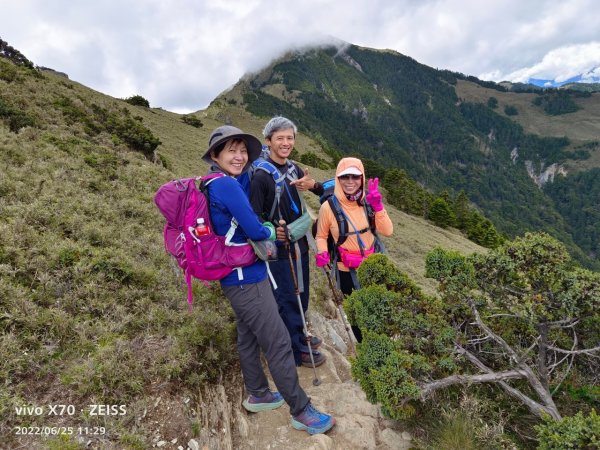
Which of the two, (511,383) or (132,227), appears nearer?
(511,383)

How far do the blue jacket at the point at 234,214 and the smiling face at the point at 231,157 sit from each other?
0.94 ft

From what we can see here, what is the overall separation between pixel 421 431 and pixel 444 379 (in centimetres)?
71

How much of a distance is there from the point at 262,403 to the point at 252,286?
1.49 m

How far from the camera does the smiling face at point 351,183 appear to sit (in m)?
4.36

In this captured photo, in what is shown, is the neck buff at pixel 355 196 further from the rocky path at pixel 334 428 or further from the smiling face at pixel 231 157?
the rocky path at pixel 334 428

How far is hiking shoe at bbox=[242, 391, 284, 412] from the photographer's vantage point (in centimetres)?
372

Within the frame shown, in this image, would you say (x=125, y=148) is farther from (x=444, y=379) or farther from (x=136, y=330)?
(x=444, y=379)

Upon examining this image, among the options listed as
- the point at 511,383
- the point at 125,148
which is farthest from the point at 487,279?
the point at 125,148

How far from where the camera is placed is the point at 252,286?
10.9 feet

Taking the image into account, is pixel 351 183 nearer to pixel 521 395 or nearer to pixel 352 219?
pixel 352 219

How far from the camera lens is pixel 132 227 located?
23.3 feet

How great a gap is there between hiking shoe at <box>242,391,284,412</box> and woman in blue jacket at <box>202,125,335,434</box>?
1.20ft

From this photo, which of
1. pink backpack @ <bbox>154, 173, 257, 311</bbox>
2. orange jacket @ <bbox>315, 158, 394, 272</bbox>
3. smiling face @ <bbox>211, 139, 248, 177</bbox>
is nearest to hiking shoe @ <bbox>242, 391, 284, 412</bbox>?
pink backpack @ <bbox>154, 173, 257, 311</bbox>

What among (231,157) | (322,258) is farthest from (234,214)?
(322,258)
